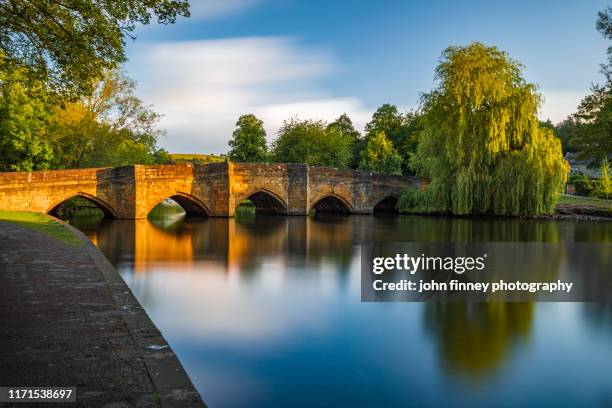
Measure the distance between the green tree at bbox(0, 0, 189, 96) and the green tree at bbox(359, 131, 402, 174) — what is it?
127 ft

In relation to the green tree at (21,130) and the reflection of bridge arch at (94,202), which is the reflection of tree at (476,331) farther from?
the green tree at (21,130)

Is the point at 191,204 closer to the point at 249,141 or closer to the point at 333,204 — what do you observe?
the point at 333,204

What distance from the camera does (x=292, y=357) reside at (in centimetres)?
571

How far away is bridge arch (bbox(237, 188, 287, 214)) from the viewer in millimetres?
30516

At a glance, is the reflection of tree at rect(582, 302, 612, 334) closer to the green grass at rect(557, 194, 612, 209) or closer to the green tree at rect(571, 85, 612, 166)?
the green tree at rect(571, 85, 612, 166)

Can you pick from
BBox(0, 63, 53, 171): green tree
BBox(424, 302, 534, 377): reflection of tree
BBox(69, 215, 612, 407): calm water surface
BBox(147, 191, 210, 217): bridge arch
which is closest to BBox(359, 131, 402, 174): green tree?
BBox(147, 191, 210, 217): bridge arch

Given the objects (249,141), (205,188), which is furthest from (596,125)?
(249,141)

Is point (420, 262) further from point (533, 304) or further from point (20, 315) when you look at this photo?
point (20, 315)

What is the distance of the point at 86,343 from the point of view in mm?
4551

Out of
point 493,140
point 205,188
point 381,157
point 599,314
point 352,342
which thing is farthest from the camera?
point 381,157

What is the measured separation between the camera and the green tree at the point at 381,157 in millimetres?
47125

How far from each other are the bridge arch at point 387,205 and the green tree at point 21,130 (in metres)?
19.9

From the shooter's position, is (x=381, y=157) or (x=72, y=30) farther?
(x=381, y=157)

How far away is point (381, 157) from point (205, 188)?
24.4m
